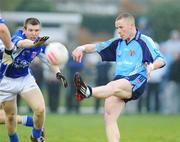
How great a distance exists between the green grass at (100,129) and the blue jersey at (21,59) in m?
1.90

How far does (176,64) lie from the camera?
23641 mm

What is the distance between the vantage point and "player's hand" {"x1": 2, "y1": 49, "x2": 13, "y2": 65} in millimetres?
11205

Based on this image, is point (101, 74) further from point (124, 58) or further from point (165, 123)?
point (124, 58)

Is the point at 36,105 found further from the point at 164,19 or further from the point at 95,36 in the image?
the point at 95,36

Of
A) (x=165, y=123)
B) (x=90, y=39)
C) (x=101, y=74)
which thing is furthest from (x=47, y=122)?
(x=90, y=39)

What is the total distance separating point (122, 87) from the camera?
1129 centimetres

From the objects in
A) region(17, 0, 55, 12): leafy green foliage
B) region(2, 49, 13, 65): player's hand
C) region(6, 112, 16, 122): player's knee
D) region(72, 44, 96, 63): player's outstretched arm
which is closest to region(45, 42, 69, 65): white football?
region(72, 44, 96, 63): player's outstretched arm

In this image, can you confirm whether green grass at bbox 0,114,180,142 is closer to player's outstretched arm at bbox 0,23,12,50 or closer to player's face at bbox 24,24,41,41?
player's face at bbox 24,24,41,41

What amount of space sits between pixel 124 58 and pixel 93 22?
4859cm

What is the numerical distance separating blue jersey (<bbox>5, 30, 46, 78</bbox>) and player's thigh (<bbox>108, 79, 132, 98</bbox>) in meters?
1.44

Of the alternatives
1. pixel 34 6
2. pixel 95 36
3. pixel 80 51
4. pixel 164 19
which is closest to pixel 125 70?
pixel 80 51

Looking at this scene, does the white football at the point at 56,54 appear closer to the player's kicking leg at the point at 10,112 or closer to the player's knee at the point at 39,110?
the player's knee at the point at 39,110

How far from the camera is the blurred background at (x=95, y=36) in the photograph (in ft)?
78.5

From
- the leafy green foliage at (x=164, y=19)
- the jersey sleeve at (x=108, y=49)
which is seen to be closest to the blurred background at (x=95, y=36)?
the leafy green foliage at (x=164, y=19)
